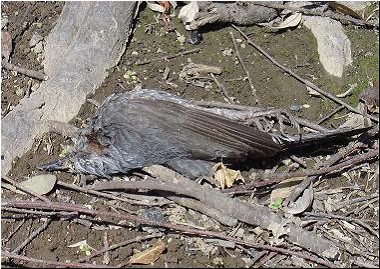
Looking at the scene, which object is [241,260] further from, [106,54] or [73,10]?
[73,10]

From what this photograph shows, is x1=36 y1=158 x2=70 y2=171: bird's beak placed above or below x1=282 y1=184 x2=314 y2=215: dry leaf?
above

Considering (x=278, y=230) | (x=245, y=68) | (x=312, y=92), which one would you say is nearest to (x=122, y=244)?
(x=278, y=230)

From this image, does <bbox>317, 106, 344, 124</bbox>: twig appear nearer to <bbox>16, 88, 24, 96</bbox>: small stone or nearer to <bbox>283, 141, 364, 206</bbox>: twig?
<bbox>283, 141, 364, 206</bbox>: twig

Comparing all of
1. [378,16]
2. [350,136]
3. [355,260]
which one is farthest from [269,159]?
[378,16]

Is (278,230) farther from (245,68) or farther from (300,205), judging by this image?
(245,68)

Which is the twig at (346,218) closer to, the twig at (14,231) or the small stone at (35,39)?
the twig at (14,231)

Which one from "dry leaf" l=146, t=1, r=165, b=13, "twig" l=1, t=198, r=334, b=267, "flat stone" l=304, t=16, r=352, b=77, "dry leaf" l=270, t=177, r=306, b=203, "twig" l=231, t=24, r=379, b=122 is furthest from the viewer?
"dry leaf" l=146, t=1, r=165, b=13

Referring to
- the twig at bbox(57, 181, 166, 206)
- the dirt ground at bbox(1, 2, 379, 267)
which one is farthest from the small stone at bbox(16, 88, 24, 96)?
the twig at bbox(57, 181, 166, 206)
